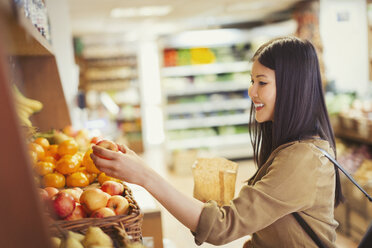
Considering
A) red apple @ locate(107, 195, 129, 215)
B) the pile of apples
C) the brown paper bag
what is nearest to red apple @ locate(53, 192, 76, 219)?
the pile of apples

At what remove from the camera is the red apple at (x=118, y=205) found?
1.37m

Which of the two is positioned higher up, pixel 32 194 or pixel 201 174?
pixel 32 194

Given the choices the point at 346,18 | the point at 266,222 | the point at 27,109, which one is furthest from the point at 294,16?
the point at 266,222

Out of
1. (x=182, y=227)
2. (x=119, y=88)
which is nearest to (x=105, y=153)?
(x=182, y=227)

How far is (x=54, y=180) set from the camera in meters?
1.73

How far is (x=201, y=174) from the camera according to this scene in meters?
1.62

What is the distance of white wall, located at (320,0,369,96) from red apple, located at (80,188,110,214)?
5642 millimetres

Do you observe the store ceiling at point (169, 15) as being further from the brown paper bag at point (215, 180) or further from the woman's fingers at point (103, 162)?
the woman's fingers at point (103, 162)

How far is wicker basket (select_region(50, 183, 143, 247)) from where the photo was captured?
113 centimetres

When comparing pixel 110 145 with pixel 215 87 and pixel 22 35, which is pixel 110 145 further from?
pixel 215 87

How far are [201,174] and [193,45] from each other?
21.5ft

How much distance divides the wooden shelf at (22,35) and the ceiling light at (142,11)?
5.19 meters

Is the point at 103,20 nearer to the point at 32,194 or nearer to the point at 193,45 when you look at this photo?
the point at 193,45

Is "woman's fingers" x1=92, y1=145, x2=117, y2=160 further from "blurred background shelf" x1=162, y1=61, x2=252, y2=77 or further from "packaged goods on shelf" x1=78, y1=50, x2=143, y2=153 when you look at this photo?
"packaged goods on shelf" x1=78, y1=50, x2=143, y2=153
